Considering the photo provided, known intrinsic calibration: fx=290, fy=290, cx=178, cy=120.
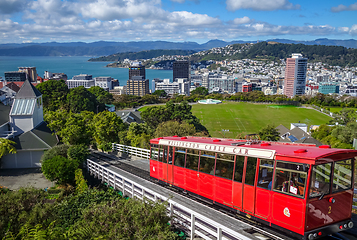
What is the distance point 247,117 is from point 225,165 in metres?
75.7

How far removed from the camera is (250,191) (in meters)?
9.14

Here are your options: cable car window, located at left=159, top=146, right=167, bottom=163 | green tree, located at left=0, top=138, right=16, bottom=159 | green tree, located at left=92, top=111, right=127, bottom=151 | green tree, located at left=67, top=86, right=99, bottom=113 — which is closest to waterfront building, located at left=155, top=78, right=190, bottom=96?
green tree, located at left=67, top=86, right=99, bottom=113

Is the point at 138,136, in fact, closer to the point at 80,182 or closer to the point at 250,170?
the point at 80,182

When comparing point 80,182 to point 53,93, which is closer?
point 80,182

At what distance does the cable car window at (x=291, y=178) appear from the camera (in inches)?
307

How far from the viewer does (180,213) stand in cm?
920

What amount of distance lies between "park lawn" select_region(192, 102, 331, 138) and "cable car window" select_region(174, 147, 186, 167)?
4897 centimetres

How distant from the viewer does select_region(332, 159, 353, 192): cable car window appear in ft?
26.3

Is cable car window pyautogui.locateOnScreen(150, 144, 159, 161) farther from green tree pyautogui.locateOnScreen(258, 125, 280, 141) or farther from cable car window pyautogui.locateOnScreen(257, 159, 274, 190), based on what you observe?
green tree pyautogui.locateOnScreen(258, 125, 280, 141)

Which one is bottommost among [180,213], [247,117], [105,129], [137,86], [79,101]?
[247,117]

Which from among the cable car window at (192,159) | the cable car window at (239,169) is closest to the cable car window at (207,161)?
the cable car window at (192,159)

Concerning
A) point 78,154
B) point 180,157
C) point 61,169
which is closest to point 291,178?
point 180,157

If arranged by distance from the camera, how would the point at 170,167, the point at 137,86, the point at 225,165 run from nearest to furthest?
the point at 225,165 → the point at 170,167 → the point at 137,86

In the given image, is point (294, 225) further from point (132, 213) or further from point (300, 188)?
point (132, 213)
